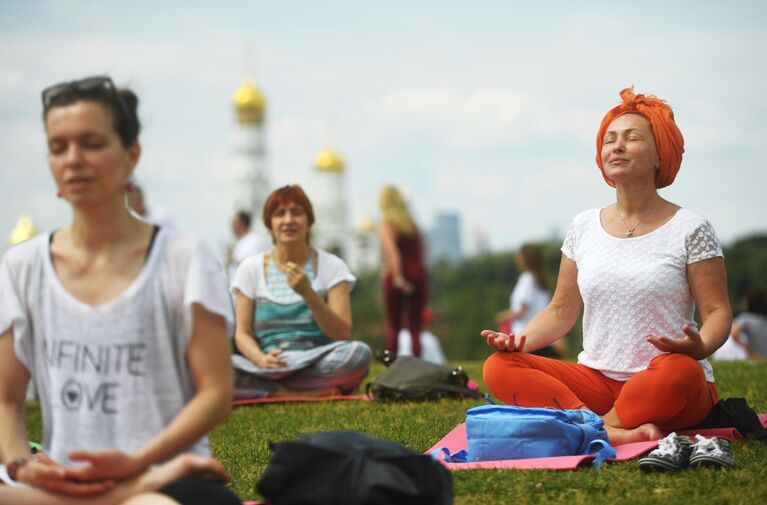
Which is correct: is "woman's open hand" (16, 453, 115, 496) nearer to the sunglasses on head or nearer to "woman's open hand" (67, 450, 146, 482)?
"woman's open hand" (67, 450, 146, 482)

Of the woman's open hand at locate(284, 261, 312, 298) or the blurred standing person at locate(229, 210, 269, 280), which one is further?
the blurred standing person at locate(229, 210, 269, 280)

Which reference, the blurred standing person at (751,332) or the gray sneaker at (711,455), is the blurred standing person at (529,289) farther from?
the gray sneaker at (711,455)

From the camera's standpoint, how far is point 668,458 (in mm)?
4711

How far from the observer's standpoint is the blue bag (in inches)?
196

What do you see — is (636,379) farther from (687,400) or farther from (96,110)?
(96,110)

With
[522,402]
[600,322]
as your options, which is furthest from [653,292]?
[522,402]

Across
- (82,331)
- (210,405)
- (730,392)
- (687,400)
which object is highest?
(82,331)

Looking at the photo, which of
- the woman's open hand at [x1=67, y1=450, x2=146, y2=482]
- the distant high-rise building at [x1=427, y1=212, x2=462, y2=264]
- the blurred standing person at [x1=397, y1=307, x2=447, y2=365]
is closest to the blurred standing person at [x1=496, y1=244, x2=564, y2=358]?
the blurred standing person at [x1=397, y1=307, x2=447, y2=365]

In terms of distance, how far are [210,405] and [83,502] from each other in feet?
1.36

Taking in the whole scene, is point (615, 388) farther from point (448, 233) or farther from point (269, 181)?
point (448, 233)

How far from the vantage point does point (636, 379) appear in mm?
5266

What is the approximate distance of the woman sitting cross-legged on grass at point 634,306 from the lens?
5.28 metres

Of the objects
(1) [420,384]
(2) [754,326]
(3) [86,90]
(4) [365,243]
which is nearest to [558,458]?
(3) [86,90]

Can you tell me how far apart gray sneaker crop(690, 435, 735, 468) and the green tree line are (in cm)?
3073
